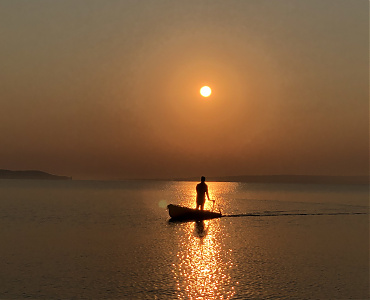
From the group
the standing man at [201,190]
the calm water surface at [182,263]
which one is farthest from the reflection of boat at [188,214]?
the calm water surface at [182,263]

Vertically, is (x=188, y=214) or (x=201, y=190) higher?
(x=201, y=190)

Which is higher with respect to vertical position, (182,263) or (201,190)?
(201,190)

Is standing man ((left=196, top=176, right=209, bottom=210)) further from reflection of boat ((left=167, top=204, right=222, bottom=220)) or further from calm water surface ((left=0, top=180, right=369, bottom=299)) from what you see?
calm water surface ((left=0, top=180, right=369, bottom=299))

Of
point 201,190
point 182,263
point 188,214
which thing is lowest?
point 182,263

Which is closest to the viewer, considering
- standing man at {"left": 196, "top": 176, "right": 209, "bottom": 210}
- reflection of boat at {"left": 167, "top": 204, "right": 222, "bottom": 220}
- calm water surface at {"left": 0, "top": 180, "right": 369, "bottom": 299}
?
calm water surface at {"left": 0, "top": 180, "right": 369, "bottom": 299}

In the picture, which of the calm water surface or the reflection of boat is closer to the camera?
the calm water surface

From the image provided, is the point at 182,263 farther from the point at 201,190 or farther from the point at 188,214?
the point at 188,214

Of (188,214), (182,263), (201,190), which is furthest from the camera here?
(188,214)

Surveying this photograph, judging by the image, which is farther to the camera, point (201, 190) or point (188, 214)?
point (188, 214)

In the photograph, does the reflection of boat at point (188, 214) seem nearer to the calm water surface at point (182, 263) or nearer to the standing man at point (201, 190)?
the standing man at point (201, 190)

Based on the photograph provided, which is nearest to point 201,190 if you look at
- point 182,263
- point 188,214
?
point 188,214

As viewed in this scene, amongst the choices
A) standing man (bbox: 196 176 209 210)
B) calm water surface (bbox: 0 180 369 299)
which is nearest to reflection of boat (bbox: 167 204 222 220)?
standing man (bbox: 196 176 209 210)

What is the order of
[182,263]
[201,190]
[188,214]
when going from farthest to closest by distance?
1. [188,214]
2. [201,190]
3. [182,263]

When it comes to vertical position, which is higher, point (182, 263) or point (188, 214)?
point (188, 214)
